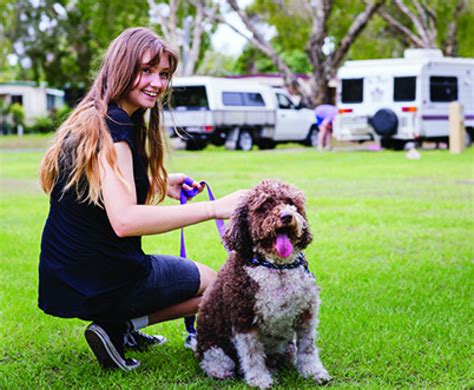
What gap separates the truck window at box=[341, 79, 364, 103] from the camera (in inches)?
998

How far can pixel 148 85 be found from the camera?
13.4 feet

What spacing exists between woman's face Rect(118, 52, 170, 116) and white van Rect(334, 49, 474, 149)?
2018 centimetres

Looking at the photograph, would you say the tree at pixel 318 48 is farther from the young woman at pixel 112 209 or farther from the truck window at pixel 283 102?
the young woman at pixel 112 209

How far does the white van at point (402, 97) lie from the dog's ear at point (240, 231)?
2038 centimetres

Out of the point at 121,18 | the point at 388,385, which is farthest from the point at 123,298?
the point at 121,18

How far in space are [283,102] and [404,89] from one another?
511cm

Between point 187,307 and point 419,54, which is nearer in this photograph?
point 187,307

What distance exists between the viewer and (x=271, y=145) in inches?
1109

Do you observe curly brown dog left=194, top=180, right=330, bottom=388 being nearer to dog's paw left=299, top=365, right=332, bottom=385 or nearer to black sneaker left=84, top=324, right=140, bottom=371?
dog's paw left=299, top=365, right=332, bottom=385

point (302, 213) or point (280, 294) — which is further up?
point (302, 213)

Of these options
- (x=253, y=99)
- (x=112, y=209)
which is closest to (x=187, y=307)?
(x=112, y=209)

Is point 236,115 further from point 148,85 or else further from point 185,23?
point 148,85

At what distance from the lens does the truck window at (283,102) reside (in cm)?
2792

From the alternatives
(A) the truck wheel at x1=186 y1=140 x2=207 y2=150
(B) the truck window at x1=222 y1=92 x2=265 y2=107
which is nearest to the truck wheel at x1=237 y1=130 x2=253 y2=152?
(B) the truck window at x1=222 y1=92 x2=265 y2=107
